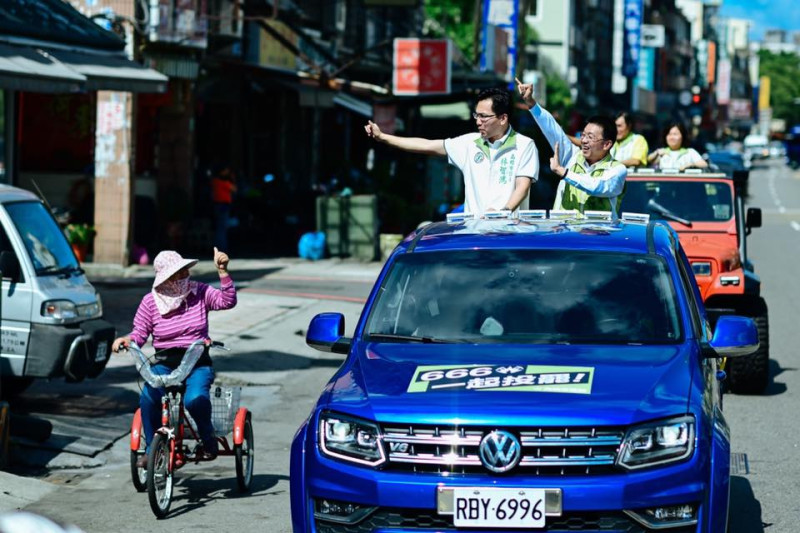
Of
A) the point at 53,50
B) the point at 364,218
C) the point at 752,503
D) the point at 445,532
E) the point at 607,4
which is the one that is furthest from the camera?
the point at 607,4

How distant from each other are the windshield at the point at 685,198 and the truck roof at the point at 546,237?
5424 mm

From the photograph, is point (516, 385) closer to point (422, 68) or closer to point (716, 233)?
point (716, 233)

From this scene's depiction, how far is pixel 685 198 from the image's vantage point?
13180mm

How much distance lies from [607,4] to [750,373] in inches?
2998

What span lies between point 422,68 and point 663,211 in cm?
1624

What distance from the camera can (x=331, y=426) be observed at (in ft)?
19.3

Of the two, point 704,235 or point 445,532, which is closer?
point 445,532

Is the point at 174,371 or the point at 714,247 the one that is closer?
the point at 174,371

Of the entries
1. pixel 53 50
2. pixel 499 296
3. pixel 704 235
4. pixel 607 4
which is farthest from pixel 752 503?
pixel 607 4

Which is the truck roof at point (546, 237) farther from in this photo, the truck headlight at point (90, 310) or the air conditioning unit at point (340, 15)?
the air conditioning unit at point (340, 15)

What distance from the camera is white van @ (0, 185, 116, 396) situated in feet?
35.8

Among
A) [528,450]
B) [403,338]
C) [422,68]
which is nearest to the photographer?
[528,450]

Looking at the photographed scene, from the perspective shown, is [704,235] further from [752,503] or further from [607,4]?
[607,4]

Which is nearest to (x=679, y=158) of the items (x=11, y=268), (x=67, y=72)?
(x=67, y=72)
